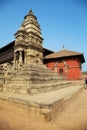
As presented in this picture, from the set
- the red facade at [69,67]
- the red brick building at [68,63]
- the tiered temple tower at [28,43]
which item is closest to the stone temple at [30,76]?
the tiered temple tower at [28,43]

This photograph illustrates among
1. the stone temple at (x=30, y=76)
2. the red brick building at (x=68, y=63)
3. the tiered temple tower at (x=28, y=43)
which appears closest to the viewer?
the stone temple at (x=30, y=76)

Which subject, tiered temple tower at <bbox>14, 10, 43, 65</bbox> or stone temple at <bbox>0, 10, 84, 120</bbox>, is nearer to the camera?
stone temple at <bbox>0, 10, 84, 120</bbox>

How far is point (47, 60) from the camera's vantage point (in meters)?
A: 23.6

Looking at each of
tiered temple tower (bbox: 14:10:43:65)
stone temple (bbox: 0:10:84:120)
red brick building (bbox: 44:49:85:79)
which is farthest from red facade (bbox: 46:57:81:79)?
tiered temple tower (bbox: 14:10:43:65)

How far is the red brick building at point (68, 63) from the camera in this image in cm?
2074

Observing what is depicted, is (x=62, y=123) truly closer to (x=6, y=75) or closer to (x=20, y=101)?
(x=20, y=101)

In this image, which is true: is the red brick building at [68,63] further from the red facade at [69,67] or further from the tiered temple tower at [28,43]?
the tiered temple tower at [28,43]

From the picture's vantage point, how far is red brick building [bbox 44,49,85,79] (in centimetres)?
2074

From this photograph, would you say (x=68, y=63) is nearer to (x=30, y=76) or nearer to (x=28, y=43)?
(x=28, y=43)

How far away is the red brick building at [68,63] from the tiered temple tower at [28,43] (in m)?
3.20

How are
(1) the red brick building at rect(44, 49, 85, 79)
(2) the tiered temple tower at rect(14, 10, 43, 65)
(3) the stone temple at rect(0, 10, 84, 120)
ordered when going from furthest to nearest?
(1) the red brick building at rect(44, 49, 85, 79) → (2) the tiered temple tower at rect(14, 10, 43, 65) → (3) the stone temple at rect(0, 10, 84, 120)

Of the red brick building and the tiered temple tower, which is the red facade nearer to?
the red brick building

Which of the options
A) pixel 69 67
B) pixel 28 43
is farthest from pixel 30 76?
pixel 69 67

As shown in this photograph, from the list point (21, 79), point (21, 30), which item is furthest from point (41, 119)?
point (21, 30)
